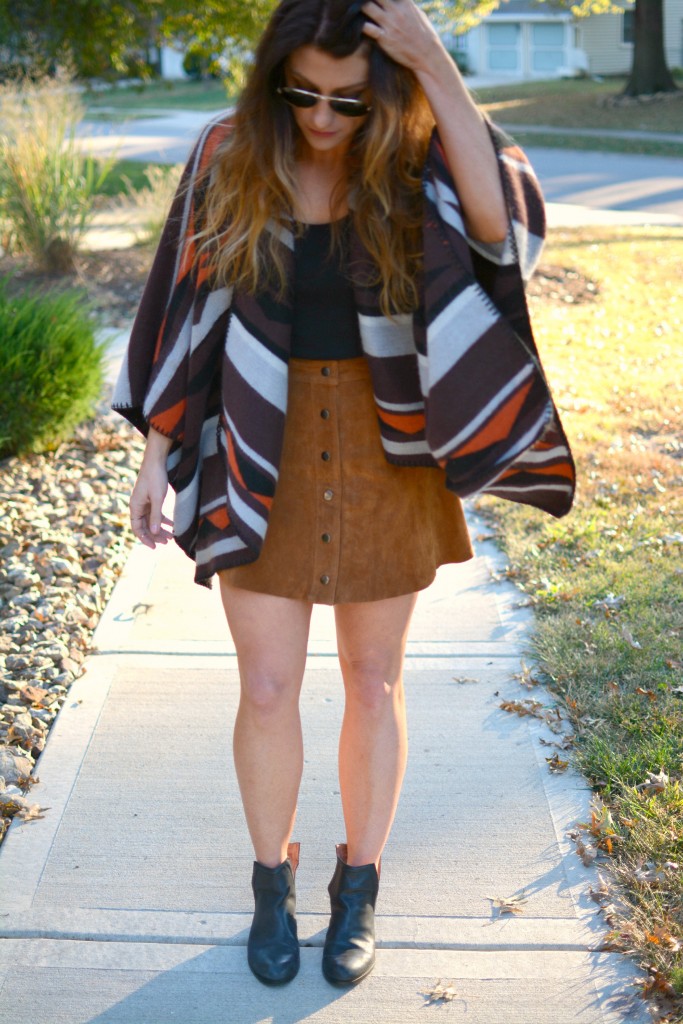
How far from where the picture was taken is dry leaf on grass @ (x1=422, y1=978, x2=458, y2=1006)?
2.46 m

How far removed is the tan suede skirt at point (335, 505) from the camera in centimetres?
235

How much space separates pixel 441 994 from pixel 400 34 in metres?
1.95

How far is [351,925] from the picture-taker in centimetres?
254

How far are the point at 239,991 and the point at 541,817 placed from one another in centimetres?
98

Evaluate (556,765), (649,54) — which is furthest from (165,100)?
(556,765)

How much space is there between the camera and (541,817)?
3.06m

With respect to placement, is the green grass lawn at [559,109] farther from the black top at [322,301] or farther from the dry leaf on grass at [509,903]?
the dry leaf on grass at [509,903]

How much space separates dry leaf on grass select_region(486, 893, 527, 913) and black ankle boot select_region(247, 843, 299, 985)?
1.65ft

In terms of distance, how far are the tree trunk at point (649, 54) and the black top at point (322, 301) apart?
26713 mm

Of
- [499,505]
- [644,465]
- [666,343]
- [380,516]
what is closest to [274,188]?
[380,516]

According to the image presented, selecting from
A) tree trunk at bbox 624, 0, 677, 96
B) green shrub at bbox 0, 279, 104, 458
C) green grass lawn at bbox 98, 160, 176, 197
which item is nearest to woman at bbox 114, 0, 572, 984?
green shrub at bbox 0, 279, 104, 458

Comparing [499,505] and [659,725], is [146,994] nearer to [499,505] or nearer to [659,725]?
[659,725]

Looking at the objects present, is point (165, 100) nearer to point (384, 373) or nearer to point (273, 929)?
Answer: point (384, 373)

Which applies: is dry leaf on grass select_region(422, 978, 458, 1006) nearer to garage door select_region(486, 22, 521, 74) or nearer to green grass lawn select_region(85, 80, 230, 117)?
green grass lawn select_region(85, 80, 230, 117)
